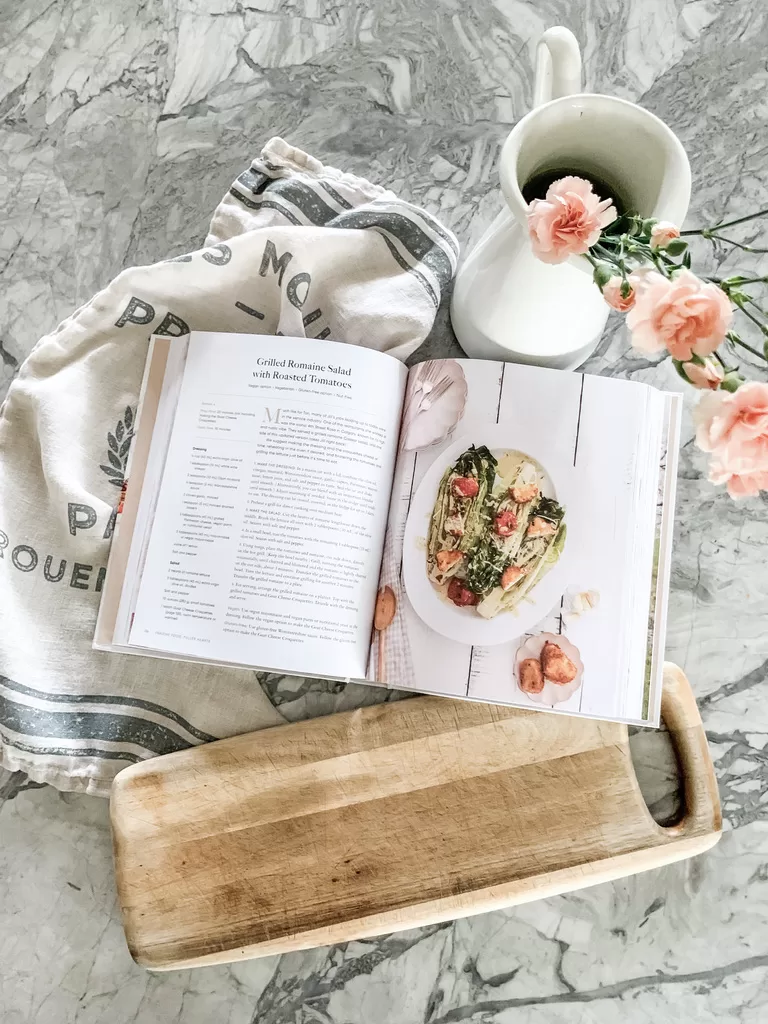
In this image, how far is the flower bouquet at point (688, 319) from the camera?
336 millimetres

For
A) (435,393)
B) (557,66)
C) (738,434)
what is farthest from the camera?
(435,393)

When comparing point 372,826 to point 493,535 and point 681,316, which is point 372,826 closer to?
point 493,535

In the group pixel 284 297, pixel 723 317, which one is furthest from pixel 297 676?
pixel 723 317

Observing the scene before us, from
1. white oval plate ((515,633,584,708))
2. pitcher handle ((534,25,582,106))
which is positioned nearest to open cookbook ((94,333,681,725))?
white oval plate ((515,633,584,708))

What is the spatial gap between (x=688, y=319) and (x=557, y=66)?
24 cm

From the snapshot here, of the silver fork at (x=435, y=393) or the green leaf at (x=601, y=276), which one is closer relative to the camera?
the green leaf at (x=601, y=276)

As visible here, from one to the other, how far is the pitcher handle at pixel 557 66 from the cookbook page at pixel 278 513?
20 centimetres

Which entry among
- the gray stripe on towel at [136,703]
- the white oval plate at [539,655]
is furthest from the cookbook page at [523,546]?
the gray stripe on towel at [136,703]

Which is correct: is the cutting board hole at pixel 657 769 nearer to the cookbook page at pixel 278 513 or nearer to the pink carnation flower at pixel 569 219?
the cookbook page at pixel 278 513

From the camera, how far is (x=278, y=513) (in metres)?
0.58

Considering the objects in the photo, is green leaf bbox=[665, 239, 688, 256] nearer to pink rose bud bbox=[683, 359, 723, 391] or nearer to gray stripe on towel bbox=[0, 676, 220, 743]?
pink rose bud bbox=[683, 359, 723, 391]

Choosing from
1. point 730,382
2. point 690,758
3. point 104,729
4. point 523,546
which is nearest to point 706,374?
point 730,382

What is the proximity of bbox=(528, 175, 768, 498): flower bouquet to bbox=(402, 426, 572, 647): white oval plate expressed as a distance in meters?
0.19

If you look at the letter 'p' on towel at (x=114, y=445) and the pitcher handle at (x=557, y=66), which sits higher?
the pitcher handle at (x=557, y=66)
